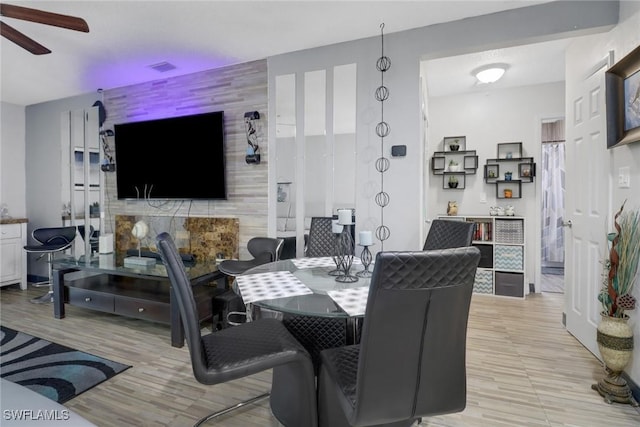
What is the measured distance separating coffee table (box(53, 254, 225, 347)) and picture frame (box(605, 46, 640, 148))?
3.26 m

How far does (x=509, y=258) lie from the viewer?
3959mm

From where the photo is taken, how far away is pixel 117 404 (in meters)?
1.91

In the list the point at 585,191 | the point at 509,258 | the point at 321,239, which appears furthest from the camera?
the point at 509,258

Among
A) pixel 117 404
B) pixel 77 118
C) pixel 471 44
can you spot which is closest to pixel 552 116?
pixel 471 44

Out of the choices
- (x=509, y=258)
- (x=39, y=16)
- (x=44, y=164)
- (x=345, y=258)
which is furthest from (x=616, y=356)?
(x=44, y=164)

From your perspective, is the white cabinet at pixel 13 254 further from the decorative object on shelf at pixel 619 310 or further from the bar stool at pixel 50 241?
the decorative object on shelf at pixel 619 310

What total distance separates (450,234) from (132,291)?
292cm

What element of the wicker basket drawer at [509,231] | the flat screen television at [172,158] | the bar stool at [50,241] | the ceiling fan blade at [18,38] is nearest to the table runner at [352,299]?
the flat screen television at [172,158]

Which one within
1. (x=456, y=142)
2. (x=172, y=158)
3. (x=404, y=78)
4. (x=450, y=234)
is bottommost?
(x=450, y=234)

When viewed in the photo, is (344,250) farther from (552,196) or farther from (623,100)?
(552,196)

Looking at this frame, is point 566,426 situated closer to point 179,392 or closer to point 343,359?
point 343,359

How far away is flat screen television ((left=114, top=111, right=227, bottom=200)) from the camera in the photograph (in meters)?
3.57

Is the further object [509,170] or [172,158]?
[509,170]

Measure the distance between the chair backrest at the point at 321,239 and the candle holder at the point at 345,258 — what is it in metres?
0.64
